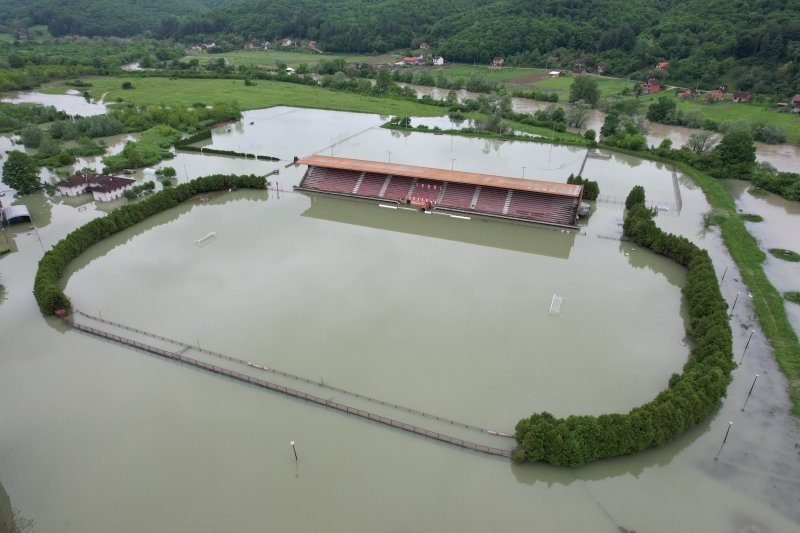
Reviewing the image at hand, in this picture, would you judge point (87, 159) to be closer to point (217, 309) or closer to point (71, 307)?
→ point (71, 307)

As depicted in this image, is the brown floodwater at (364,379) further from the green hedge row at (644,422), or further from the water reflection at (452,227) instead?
the green hedge row at (644,422)

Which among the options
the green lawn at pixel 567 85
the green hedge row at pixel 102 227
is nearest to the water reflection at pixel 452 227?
the green hedge row at pixel 102 227

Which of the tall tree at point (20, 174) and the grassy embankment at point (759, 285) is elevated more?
the grassy embankment at point (759, 285)

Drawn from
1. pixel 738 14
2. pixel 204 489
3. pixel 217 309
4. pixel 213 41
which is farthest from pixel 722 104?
pixel 213 41

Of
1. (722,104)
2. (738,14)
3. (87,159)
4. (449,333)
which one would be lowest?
(87,159)

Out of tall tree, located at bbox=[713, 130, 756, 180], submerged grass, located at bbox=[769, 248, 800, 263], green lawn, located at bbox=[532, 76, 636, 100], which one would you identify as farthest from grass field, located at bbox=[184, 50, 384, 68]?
submerged grass, located at bbox=[769, 248, 800, 263]

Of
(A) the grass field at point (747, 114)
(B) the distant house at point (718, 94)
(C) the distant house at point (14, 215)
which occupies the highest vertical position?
(B) the distant house at point (718, 94)

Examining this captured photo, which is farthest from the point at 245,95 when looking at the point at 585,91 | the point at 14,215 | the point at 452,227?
the point at 452,227
